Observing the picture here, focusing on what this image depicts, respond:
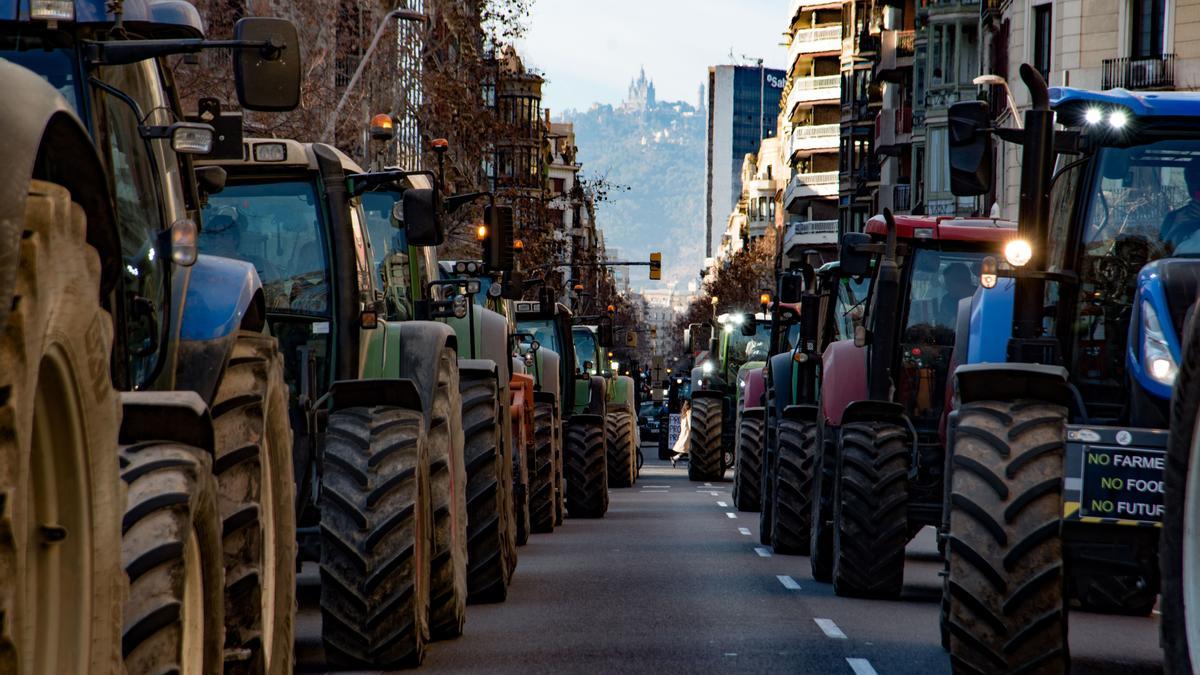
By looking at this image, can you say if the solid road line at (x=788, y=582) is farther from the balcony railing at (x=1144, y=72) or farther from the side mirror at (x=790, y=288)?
the balcony railing at (x=1144, y=72)

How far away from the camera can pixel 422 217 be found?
12328 millimetres

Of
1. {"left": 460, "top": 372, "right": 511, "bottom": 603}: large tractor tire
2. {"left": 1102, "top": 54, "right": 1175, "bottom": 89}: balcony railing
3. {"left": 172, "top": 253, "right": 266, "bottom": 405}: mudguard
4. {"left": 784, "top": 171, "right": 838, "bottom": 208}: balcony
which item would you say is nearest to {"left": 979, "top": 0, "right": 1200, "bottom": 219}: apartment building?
{"left": 1102, "top": 54, "right": 1175, "bottom": 89}: balcony railing

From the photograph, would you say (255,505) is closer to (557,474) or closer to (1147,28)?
(557,474)

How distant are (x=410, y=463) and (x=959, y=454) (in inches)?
105

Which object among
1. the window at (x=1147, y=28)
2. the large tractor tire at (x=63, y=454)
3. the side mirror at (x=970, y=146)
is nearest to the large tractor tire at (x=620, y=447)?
the window at (x=1147, y=28)

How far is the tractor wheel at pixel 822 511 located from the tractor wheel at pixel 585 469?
1064 centimetres

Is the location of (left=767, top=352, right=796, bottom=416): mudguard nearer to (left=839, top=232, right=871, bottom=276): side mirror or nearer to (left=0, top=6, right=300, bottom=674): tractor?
(left=839, top=232, right=871, bottom=276): side mirror

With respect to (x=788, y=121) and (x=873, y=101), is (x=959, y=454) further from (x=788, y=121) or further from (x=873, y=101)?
(x=788, y=121)

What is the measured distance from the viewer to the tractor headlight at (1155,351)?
9055mm

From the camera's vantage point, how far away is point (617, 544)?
21391 mm

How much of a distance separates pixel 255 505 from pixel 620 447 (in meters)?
29.2

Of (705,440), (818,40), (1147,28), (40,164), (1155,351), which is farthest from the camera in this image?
(818,40)

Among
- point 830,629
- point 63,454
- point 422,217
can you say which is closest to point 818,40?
point 830,629

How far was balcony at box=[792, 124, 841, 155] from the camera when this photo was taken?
128 meters
